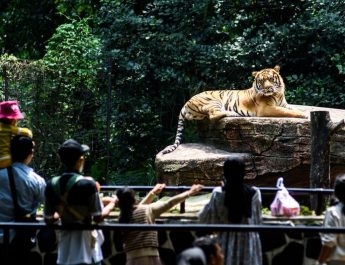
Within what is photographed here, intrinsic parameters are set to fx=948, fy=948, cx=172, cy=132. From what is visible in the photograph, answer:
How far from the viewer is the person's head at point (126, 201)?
20.3ft

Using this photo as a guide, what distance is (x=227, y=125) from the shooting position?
13.1m

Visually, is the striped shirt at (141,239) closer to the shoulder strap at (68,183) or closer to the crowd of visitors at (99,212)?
the crowd of visitors at (99,212)

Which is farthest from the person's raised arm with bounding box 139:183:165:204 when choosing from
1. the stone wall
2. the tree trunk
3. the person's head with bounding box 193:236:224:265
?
the stone wall

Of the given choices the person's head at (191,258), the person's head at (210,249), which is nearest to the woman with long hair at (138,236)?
the person's head at (210,249)

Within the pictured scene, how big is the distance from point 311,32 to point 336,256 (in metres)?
10.1

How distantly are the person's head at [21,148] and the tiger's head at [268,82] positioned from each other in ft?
24.7

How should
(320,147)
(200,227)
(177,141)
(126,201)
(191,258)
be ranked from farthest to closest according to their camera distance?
(177,141), (320,147), (126,201), (200,227), (191,258)

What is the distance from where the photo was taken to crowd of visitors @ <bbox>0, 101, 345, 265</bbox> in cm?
585

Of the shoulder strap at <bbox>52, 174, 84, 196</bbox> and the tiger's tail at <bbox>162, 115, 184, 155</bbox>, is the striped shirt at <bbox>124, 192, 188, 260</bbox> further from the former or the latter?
the tiger's tail at <bbox>162, 115, 184, 155</bbox>

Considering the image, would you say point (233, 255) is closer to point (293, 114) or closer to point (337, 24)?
point (293, 114)

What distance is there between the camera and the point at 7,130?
6.60 m

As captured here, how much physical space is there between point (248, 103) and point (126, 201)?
767 centimetres

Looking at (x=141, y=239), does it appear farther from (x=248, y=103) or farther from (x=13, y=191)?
(x=248, y=103)

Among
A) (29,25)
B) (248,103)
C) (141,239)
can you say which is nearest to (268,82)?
(248,103)
